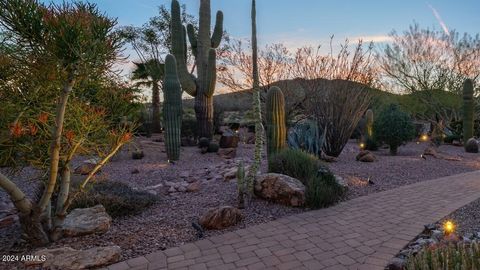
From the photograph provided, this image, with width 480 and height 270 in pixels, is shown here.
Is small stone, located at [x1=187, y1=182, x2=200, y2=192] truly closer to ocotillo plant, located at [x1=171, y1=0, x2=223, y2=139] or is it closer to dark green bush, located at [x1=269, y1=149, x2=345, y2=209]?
dark green bush, located at [x1=269, y1=149, x2=345, y2=209]

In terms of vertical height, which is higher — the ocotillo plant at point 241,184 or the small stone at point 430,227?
the ocotillo plant at point 241,184

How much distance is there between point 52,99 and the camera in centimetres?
310

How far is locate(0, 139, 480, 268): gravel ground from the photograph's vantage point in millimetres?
3359

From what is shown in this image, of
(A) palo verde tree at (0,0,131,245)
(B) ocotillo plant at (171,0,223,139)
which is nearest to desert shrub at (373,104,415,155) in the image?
(B) ocotillo plant at (171,0,223,139)

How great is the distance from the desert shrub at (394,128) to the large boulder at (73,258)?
9.57m

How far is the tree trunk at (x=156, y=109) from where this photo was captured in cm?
1803

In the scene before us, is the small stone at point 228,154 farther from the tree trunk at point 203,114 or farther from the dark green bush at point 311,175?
the dark green bush at point 311,175

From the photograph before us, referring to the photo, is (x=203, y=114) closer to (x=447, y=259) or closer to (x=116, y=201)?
(x=116, y=201)

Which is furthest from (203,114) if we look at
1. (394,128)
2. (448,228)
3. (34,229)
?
(448,228)

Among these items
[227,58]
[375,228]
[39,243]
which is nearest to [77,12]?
[39,243]

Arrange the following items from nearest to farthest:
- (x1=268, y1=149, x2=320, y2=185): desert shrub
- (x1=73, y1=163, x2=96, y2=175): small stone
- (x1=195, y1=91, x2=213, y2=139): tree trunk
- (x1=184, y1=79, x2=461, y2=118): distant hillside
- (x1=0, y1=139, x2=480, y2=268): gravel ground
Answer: (x1=0, y1=139, x2=480, y2=268): gravel ground → (x1=268, y1=149, x2=320, y2=185): desert shrub → (x1=73, y1=163, x2=96, y2=175): small stone → (x1=195, y1=91, x2=213, y2=139): tree trunk → (x1=184, y1=79, x2=461, y2=118): distant hillside

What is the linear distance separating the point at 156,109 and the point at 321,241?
16420 mm

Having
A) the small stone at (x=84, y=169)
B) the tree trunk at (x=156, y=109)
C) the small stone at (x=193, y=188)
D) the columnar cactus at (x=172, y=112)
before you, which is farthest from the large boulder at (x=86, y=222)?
the tree trunk at (x=156, y=109)

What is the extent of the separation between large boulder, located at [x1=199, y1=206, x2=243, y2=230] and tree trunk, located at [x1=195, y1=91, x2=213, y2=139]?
867 cm
